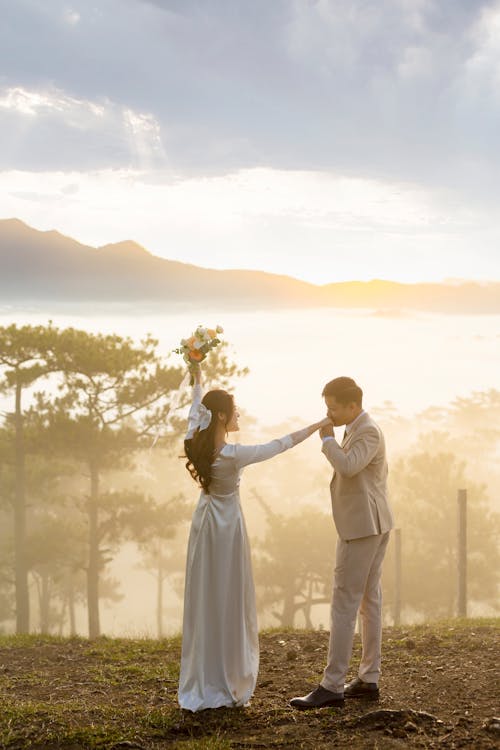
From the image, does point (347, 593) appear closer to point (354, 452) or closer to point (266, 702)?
point (354, 452)

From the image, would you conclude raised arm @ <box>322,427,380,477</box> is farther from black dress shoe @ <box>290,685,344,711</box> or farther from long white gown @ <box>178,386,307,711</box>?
black dress shoe @ <box>290,685,344,711</box>

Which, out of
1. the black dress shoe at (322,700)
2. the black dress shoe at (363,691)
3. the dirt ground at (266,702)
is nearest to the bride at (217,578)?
the dirt ground at (266,702)

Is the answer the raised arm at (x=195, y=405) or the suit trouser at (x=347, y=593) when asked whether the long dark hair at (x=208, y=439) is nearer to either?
the raised arm at (x=195, y=405)

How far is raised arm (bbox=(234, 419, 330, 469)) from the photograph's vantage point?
6.07 metres

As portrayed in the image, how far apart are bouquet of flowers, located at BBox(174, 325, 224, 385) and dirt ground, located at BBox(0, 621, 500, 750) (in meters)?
2.77

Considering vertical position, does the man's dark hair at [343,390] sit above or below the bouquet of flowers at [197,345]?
below

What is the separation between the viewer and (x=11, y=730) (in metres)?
6.05

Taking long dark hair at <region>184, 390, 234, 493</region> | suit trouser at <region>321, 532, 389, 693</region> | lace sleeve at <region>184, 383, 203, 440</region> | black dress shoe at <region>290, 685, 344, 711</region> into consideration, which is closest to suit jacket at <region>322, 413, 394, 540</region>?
suit trouser at <region>321, 532, 389, 693</region>

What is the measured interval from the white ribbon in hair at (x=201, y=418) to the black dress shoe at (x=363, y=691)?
2.38m

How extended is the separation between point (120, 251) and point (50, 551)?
1751 inches

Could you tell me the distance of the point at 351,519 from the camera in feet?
20.4

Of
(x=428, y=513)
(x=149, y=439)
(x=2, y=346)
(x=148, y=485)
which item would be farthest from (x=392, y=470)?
(x=2, y=346)

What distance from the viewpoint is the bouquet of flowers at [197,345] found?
7012 mm

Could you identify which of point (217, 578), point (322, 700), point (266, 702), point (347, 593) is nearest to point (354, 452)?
point (347, 593)
